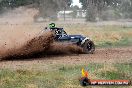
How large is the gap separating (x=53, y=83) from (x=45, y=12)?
56.7 m

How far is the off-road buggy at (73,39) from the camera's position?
18734mm

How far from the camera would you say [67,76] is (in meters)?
12.4

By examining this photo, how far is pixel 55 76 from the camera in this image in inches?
488

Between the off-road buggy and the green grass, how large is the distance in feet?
14.9

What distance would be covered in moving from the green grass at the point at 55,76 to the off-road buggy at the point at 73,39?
455 cm

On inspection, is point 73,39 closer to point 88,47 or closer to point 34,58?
point 88,47

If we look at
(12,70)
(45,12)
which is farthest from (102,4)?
(12,70)

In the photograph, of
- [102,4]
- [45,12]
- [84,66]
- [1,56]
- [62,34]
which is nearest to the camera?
[84,66]

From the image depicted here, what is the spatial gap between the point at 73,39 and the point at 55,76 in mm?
6972

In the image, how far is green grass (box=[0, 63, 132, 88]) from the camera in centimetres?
1133

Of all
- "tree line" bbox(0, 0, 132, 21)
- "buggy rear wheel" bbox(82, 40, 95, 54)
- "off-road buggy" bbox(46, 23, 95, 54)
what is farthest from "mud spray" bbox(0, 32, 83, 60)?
"tree line" bbox(0, 0, 132, 21)

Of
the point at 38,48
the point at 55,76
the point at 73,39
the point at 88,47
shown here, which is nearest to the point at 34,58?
the point at 38,48

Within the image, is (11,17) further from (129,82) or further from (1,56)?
(129,82)

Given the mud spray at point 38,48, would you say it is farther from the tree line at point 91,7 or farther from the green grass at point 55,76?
the tree line at point 91,7
